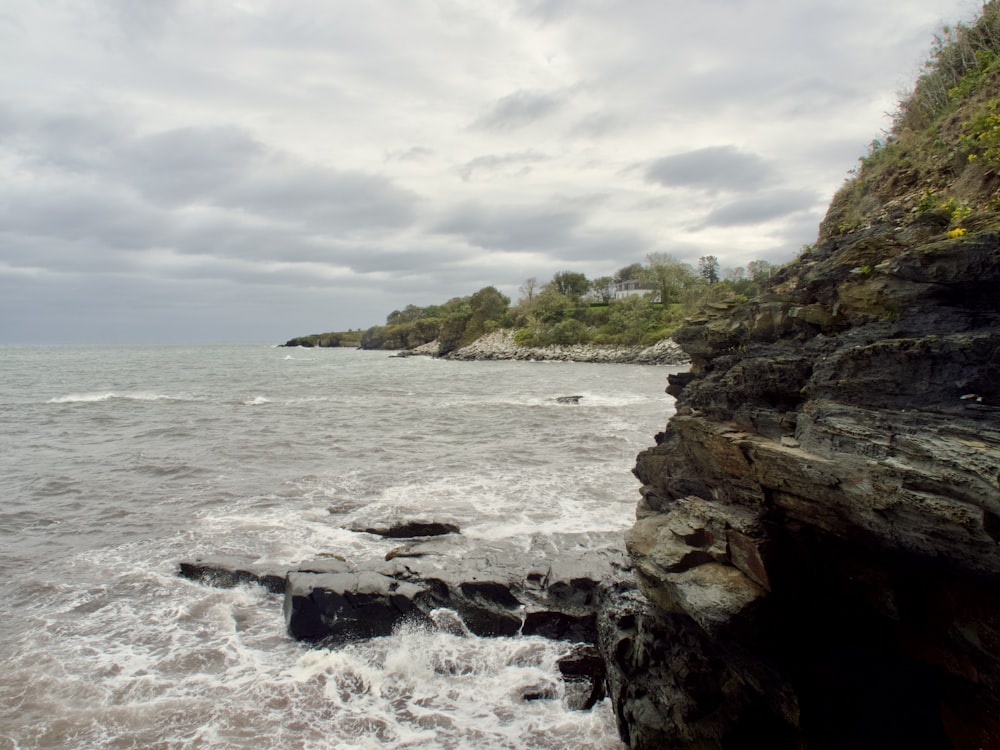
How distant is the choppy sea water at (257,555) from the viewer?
6539mm

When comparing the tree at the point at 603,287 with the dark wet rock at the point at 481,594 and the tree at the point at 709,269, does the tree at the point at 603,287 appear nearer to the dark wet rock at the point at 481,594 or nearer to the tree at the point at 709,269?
the tree at the point at 709,269

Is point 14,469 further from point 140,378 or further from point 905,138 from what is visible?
point 140,378

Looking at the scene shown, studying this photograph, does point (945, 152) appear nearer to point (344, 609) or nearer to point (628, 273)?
point (344, 609)

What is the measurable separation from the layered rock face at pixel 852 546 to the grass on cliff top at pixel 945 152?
1.34 meters

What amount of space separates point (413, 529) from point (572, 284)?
398 ft

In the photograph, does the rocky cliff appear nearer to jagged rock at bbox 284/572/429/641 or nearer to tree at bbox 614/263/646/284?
jagged rock at bbox 284/572/429/641

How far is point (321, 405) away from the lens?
1326 inches

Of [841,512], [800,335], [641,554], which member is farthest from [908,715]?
[800,335]

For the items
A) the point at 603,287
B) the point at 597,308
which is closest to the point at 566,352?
the point at 597,308

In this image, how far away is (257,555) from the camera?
10914mm

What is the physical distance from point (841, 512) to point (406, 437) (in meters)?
19.0

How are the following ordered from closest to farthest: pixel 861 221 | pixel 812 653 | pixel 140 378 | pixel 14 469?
pixel 812 653 → pixel 861 221 → pixel 14 469 → pixel 140 378

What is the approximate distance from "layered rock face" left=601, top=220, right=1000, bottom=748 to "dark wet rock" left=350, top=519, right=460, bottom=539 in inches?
204

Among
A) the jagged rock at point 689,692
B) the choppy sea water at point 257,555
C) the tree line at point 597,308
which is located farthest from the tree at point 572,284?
the jagged rock at point 689,692
